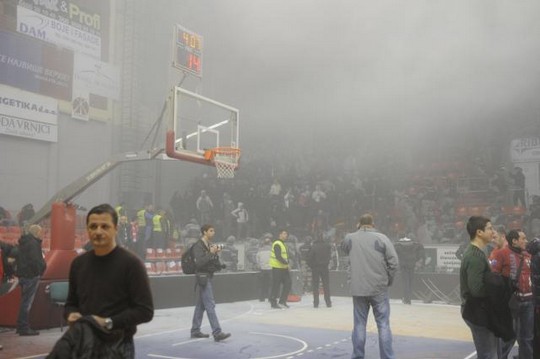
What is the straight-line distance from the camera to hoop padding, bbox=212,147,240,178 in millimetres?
9812

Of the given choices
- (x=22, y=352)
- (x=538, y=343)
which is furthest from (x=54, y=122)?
(x=538, y=343)

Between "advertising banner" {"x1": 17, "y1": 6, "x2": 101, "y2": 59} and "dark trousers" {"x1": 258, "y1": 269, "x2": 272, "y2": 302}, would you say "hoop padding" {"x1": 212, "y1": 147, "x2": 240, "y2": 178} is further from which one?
"advertising banner" {"x1": 17, "y1": 6, "x2": 101, "y2": 59}

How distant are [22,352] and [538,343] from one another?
5.24 meters

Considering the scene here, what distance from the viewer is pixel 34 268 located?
7.54m

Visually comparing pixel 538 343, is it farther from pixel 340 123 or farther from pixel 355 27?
pixel 340 123

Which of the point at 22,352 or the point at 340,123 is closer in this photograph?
the point at 22,352

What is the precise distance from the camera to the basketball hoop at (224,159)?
9.73m

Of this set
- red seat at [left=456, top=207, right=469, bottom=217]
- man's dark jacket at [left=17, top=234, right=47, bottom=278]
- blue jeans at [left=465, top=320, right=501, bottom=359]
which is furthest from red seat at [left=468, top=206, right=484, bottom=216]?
blue jeans at [left=465, top=320, right=501, bottom=359]

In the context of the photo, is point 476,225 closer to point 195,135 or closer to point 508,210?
point 195,135

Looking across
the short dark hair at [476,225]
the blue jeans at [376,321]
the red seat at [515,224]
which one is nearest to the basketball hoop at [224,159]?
the blue jeans at [376,321]

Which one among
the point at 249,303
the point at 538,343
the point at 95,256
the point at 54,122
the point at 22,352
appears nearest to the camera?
the point at 95,256

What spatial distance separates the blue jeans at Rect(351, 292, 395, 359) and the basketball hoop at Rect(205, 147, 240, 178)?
472cm

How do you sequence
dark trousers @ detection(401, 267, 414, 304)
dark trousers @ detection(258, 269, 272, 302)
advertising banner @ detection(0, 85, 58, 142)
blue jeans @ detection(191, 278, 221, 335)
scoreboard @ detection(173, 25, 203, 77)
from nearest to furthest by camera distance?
1. blue jeans @ detection(191, 278, 221, 335)
2. dark trousers @ detection(401, 267, 414, 304)
3. dark trousers @ detection(258, 269, 272, 302)
4. scoreboard @ detection(173, 25, 203, 77)
5. advertising banner @ detection(0, 85, 58, 142)

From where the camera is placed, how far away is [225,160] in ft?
32.6
